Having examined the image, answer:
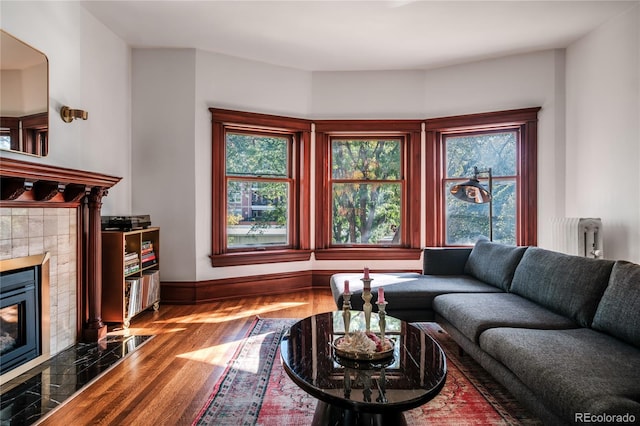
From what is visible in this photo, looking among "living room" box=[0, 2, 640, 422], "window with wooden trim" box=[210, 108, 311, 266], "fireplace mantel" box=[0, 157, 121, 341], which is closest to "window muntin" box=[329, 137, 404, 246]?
"living room" box=[0, 2, 640, 422]

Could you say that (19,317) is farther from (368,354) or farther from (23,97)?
(368,354)

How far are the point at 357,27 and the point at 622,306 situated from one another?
3.27 metres

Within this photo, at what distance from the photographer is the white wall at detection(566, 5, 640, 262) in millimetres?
3416

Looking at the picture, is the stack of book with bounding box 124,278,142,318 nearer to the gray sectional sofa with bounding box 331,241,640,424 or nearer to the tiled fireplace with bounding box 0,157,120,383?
the tiled fireplace with bounding box 0,157,120,383

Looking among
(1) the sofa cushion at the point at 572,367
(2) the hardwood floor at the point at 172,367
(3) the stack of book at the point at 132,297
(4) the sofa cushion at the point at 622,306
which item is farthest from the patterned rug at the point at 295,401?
(3) the stack of book at the point at 132,297

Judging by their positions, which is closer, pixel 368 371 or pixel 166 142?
pixel 368 371

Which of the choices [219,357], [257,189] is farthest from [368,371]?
[257,189]

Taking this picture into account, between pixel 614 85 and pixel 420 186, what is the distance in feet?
7.37

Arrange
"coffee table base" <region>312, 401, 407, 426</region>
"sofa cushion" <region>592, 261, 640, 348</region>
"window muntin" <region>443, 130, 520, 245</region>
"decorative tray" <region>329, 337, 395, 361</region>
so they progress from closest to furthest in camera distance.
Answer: "coffee table base" <region>312, 401, 407, 426</region>, "decorative tray" <region>329, 337, 395, 361</region>, "sofa cushion" <region>592, 261, 640, 348</region>, "window muntin" <region>443, 130, 520, 245</region>

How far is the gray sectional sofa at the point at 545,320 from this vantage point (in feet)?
4.90

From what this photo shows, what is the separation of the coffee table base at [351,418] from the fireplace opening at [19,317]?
7.00ft

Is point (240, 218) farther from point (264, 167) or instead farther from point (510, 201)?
point (510, 201)

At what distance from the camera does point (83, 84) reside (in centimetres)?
357

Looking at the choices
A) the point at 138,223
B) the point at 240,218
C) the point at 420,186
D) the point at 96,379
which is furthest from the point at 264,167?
the point at 96,379
